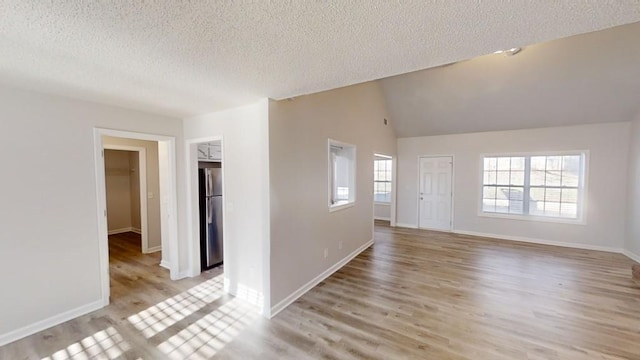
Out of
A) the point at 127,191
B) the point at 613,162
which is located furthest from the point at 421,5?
the point at 127,191

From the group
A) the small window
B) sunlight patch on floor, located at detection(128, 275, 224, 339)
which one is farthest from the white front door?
sunlight patch on floor, located at detection(128, 275, 224, 339)

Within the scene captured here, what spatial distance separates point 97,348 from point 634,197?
25.9 feet

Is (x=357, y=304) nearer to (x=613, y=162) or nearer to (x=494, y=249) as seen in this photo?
(x=494, y=249)

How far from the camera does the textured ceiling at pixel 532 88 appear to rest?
3.85m

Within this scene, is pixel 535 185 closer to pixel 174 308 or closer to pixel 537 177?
pixel 537 177

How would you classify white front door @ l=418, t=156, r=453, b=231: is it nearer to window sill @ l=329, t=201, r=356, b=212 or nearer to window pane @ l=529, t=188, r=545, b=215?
window pane @ l=529, t=188, r=545, b=215

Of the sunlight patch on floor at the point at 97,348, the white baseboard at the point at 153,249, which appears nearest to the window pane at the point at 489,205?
the sunlight patch on floor at the point at 97,348

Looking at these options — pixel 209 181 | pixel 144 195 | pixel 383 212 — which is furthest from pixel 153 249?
pixel 383 212

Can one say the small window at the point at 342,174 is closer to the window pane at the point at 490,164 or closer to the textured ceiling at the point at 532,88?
the textured ceiling at the point at 532,88

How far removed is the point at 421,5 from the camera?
120 cm

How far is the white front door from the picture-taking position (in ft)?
21.6

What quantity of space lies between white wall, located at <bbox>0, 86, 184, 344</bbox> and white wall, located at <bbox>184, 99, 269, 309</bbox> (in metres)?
1.34

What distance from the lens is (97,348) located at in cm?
228

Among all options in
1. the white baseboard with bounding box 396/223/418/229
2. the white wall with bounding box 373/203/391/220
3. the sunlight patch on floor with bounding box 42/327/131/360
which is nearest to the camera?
the sunlight patch on floor with bounding box 42/327/131/360
